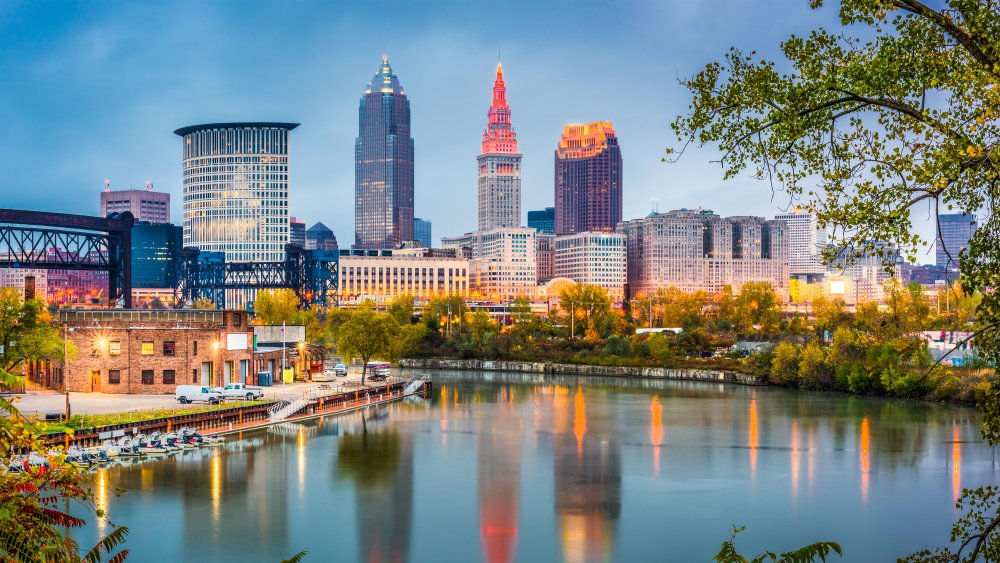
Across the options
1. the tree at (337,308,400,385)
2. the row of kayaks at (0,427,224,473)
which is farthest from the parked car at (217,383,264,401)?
the tree at (337,308,400,385)

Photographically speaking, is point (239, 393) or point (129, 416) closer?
point (129, 416)

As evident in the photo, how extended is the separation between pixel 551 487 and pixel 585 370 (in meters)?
69.7

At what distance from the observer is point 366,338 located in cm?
7875

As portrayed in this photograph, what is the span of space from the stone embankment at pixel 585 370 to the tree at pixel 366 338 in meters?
35.5

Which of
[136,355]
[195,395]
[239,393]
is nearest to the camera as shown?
[195,395]

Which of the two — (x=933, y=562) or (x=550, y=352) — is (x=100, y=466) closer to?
(x=933, y=562)

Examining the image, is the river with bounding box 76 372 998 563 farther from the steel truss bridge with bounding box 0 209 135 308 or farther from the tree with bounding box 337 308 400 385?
the steel truss bridge with bounding box 0 209 135 308

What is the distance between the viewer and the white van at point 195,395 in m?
59.9

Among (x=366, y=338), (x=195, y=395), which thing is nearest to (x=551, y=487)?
(x=195, y=395)

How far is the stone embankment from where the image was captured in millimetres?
99750

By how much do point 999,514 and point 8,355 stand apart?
5225 centimetres

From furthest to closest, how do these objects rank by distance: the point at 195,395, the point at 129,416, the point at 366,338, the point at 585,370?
the point at 585,370
the point at 366,338
the point at 195,395
the point at 129,416

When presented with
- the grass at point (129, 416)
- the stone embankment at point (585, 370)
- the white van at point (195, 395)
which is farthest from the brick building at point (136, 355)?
the stone embankment at point (585, 370)

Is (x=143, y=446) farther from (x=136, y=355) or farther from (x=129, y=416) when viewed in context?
(x=136, y=355)
